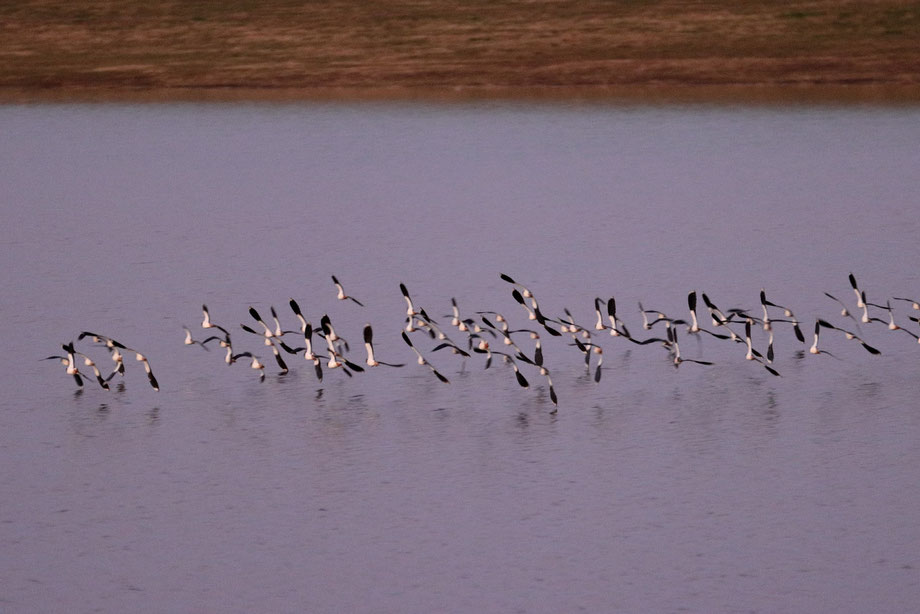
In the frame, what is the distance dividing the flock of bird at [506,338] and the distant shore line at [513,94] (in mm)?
22348

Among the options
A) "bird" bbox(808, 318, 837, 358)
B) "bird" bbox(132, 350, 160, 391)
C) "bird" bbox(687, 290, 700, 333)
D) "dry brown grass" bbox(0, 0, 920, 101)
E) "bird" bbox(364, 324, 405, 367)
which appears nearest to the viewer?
"bird" bbox(132, 350, 160, 391)

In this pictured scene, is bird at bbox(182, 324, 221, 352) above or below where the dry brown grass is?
below

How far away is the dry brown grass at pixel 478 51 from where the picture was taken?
149 feet

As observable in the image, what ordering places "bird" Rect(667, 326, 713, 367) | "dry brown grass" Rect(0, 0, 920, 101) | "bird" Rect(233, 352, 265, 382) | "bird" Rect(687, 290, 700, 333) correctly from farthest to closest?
"dry brown grass" Rect(0, 0, 920, 101), "bird" Rect(687, 290, 700, 333), "bird" Rect(667, 326, 713, 367), "bird" Rect(233, 352, 265, 382)

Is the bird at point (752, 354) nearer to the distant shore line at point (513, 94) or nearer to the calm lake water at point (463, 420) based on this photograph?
the calm lake water at point (463, 420)

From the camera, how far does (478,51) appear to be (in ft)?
161

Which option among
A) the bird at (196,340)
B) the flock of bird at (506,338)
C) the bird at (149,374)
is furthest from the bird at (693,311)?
the bird at (149,374)

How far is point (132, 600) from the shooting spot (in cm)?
1312

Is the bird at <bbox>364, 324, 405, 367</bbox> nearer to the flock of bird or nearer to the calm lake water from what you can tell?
the flock of bird

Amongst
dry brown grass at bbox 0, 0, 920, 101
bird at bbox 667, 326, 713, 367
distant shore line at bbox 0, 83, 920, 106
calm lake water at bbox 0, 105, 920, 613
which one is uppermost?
dry brown grass at bbox 0, 0, 920, 101

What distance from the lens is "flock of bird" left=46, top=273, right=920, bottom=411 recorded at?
62.1 feet

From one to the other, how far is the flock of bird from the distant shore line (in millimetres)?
22348

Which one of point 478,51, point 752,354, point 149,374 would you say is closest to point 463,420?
point 149,374

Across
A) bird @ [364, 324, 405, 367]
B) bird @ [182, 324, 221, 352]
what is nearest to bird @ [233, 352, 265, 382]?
bird @ [182, 324, 221, 352]
